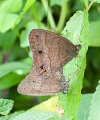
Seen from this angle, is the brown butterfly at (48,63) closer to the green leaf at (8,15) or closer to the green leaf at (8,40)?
the green leaf at (8,15)

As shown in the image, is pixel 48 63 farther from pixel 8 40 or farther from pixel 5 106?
pixel 8 40

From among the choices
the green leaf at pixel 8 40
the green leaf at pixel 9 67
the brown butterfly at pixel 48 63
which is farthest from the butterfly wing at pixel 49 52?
the green leaf at pixel 8 40

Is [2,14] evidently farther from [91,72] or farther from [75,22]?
[75,22]

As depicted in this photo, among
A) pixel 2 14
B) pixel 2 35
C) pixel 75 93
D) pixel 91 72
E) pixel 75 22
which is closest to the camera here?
pixel 75 93

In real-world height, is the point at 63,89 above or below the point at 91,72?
above

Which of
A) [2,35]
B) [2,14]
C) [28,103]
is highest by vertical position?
[2,14]

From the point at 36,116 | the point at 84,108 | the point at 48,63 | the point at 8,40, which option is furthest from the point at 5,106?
the point at 8,40

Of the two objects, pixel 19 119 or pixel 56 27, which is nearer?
pixel 19 119

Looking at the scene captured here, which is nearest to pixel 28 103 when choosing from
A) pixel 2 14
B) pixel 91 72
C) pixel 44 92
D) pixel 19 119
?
pixel 91 72
